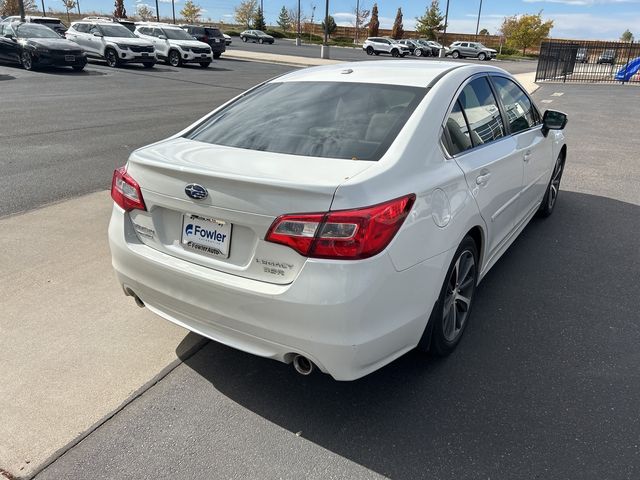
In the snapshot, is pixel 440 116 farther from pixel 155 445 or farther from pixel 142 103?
pixel 142 103

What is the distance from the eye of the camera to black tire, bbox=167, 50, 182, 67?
26.0m

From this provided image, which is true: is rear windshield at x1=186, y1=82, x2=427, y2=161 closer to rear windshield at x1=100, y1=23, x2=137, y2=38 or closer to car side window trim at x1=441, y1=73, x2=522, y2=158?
car side window trim at x1=441, y1=73, x2=522, y2=158

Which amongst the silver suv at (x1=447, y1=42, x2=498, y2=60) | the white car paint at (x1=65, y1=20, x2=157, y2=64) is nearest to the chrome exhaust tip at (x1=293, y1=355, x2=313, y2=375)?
the white car paint at (x1=65, y1=20, x2=157, y2=64)

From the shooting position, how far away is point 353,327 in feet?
7.59

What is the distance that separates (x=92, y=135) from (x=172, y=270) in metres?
7.68

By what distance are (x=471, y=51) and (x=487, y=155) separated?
55.9m

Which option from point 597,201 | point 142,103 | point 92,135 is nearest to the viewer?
point 597,201

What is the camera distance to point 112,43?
75.3 ft

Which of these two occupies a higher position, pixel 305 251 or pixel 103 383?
pixel 305 251

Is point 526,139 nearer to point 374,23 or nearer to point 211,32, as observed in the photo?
point 211,32

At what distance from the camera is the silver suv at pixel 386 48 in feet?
171

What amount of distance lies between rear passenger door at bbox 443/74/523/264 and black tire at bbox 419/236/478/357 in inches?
10.5

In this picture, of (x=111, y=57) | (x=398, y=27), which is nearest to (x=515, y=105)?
(x=111, y=57)

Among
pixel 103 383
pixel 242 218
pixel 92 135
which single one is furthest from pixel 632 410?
pixel 92 135
